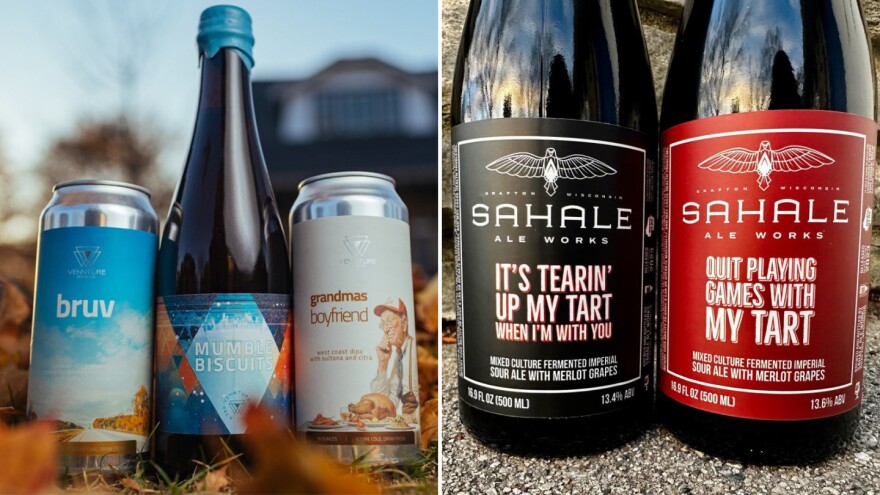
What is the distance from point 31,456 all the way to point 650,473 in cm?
46

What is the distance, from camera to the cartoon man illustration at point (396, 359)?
0.45 meters

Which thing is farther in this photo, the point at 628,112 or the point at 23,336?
the point at 628,112

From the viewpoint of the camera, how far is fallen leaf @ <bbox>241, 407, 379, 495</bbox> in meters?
0.41

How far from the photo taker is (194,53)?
445mm

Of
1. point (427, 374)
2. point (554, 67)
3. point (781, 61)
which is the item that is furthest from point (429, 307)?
point (781, 61)

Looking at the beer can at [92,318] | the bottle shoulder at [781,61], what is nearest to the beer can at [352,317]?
the beer can at [92,318]

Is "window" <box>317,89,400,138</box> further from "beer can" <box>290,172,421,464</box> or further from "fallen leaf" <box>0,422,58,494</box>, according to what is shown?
"fallen leaf" <box>0,422,58,494</box>

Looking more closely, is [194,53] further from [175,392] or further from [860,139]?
[860,139]

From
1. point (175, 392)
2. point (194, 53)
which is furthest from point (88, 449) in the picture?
point (194, 53)

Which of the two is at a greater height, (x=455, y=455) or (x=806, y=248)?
(x=806, y=248)

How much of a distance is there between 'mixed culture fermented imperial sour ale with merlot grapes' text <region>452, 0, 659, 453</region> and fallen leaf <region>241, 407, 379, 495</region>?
0.19 metres

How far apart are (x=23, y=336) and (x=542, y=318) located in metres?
0.39

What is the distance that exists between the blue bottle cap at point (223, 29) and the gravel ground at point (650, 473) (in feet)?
1.23

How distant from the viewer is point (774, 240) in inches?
21.4
